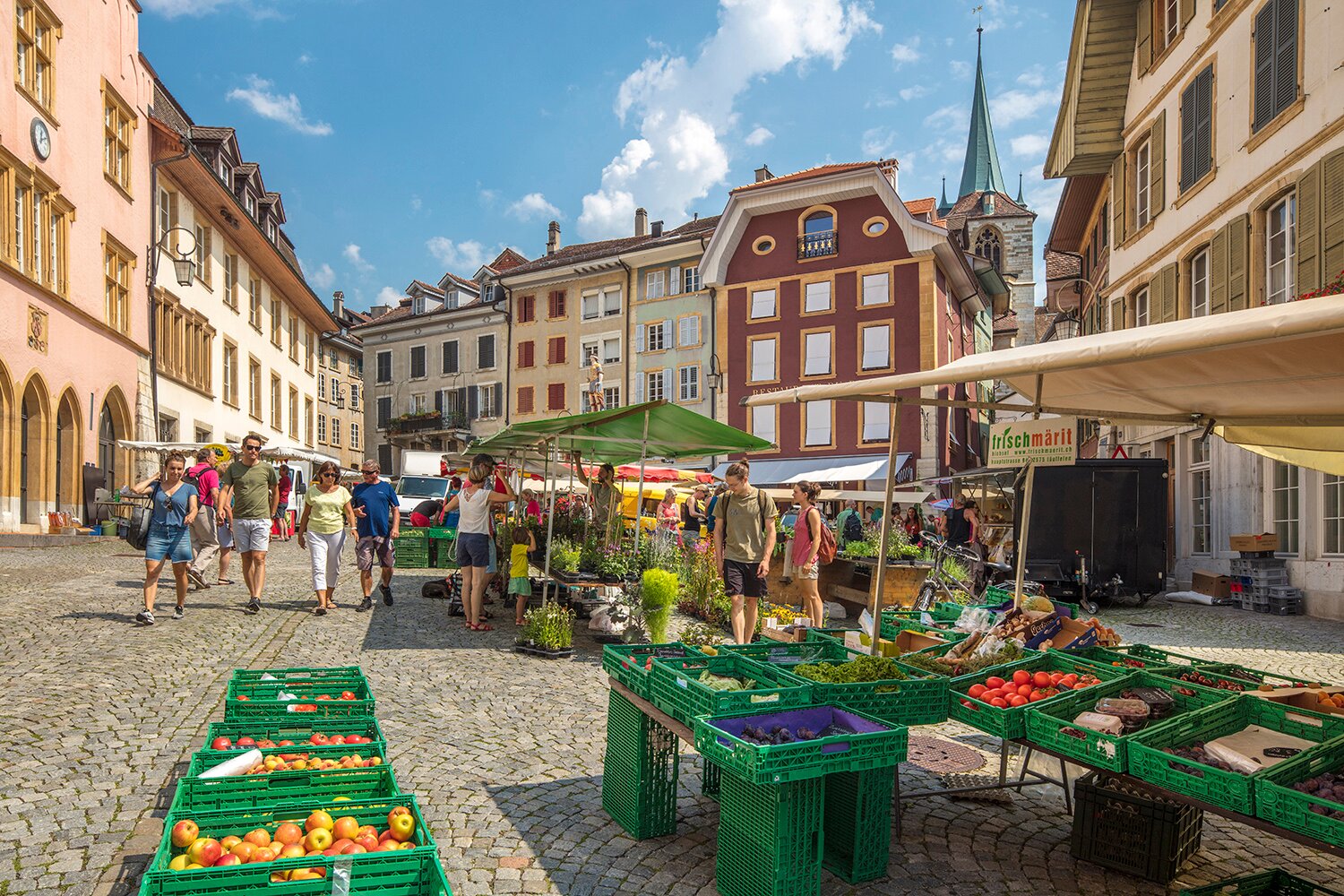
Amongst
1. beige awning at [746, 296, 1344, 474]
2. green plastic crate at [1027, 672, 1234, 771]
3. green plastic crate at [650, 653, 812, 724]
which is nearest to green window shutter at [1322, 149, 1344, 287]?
beige awning at [746, 296, 1344, 474]

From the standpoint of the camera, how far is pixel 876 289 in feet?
111

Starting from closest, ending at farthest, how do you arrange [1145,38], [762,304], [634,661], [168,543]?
[634,661] < [168,543] < [1145,38] < [762,304]

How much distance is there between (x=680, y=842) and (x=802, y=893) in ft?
3.18

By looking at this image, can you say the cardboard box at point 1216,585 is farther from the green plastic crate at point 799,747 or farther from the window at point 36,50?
the window at point 36,50

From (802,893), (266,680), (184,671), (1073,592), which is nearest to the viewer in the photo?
(802,893)

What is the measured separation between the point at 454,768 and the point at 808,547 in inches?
244

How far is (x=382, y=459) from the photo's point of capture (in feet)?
175

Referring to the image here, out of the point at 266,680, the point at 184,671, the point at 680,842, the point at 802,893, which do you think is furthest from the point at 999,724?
the point at 184,671

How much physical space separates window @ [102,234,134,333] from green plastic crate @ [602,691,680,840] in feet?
68.6

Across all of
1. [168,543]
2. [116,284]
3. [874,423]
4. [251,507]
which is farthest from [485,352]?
[168,543]

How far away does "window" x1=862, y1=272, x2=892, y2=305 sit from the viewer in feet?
110

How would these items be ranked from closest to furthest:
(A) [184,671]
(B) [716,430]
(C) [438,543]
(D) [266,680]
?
1. (D) [266,680]
2. (A) [184,671]
3. (B) [716,430]
4. (C) [438,543]

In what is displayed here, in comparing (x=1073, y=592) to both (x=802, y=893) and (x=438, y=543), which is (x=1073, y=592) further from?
(x=802, y=893)

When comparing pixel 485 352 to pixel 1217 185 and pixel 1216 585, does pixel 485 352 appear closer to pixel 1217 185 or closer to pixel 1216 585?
pixel 1217 185
